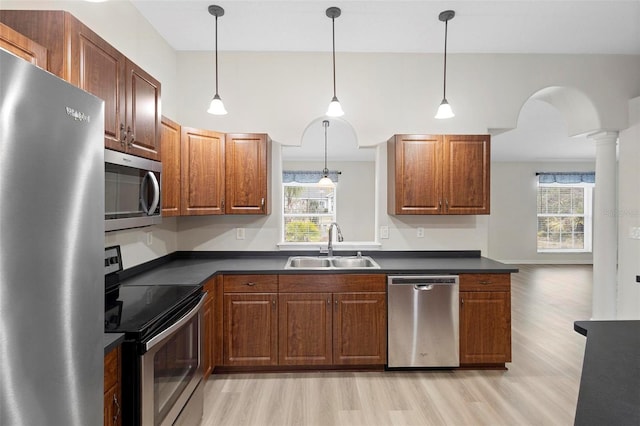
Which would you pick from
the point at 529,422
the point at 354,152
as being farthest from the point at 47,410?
the point at 354,152

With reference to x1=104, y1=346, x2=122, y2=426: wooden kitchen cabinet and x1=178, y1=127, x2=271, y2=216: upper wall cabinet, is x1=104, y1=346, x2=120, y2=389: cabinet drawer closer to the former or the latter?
x1=104, y1=346, x2=122, y2=426: wooden kitchen cabinet

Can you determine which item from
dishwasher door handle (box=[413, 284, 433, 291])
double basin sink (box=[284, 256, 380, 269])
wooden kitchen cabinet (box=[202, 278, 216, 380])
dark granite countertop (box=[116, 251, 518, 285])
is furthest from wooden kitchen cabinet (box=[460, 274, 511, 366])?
wooden kitchen cabinet (box=[202, 278, 216, 380])

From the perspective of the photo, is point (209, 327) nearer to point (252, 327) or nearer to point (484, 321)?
point (252, 327)

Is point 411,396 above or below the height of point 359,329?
below

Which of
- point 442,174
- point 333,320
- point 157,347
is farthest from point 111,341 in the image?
point 442,174

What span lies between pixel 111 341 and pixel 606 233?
4277 millimetres

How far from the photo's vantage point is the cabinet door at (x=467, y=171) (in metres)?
3.11

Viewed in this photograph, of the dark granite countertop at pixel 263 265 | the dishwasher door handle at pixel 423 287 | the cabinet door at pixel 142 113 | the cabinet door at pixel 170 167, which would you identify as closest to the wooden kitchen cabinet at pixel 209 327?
the dark granite countertop at pixel 263 265

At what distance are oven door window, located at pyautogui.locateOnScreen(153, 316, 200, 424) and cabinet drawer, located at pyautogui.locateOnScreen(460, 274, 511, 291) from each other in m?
2.08

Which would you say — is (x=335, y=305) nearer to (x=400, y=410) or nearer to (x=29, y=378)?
(x=400, y=410)

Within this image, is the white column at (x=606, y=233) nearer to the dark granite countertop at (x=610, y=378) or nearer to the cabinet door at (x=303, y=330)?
the dark granite countertop at (x=610, y=378)

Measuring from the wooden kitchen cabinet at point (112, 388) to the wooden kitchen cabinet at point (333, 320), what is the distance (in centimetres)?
149

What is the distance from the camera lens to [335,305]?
280 centimetres

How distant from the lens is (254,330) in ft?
9.15
